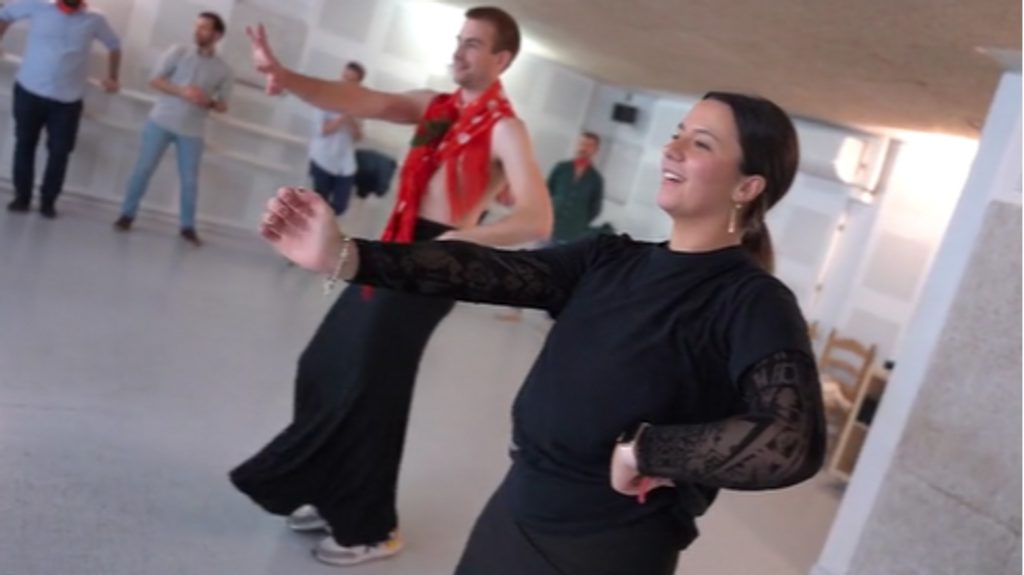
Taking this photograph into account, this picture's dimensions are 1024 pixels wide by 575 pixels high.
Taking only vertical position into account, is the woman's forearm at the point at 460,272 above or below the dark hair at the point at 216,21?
below

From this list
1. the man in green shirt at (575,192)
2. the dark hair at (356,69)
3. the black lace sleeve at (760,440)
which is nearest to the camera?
the black lace sleeve at (760,440)

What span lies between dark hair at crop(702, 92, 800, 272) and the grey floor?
162cm

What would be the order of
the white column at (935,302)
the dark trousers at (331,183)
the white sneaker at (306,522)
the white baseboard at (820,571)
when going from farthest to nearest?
the dark trousers at (331,183), the white baseboard at (820,571), the white column at (935,302), the white sneaker at (306,522)

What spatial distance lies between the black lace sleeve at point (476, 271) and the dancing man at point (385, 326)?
0.80 metres

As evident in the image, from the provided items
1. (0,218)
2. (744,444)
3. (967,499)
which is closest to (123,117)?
(0,218)

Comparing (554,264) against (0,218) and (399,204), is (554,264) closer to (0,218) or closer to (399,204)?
(399,204)

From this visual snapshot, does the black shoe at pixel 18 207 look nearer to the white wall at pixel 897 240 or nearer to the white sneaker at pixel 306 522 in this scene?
the white sneaker at pixel 306 522

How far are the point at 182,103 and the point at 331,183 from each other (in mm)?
1100

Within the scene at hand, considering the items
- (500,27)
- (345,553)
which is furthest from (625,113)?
(345,553)

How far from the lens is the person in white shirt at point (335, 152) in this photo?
6.37 metres

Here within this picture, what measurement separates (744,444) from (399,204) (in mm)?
1488

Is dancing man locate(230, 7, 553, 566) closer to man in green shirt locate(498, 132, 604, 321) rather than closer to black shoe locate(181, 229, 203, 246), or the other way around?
black shoe locate(181, 229, 203, 246)

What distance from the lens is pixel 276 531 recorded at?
255 cm

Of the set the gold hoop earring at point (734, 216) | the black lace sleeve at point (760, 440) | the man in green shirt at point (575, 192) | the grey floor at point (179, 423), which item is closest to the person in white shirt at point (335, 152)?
the grey floor at point (179, 423)
